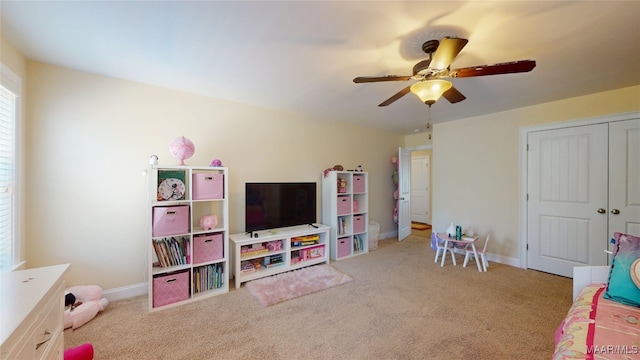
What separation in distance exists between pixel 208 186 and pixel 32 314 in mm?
1774

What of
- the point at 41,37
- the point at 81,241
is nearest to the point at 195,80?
the point at 41,37

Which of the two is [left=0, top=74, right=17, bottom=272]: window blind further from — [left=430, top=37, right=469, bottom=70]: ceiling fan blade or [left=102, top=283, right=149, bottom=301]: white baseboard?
[left=430, top=37, right=469, bottom=70]: ceiling fan blade

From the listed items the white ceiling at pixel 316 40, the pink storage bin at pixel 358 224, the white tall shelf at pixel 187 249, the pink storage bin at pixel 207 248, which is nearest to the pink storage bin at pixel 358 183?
the pink storage bin at pixel 358 224

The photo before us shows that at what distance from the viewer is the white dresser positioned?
75 cm

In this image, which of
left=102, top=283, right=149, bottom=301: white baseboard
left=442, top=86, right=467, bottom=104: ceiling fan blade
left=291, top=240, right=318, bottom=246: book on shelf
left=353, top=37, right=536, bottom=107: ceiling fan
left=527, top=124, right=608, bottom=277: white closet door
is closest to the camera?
left=353, top=37, right=536, bottom=107: ceiling fan

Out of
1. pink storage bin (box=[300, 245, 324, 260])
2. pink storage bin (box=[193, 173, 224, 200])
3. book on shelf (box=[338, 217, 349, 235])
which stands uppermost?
pink storage bin (box=[193, 173, 224, 200])

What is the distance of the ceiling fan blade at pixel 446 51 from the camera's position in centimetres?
130

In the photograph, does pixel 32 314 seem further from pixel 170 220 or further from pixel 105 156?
pixel 105 156

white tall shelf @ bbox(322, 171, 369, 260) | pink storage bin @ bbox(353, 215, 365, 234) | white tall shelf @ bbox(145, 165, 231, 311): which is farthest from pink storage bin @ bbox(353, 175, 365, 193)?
white tall shelf @ bbox(145, 165, 231, 311)

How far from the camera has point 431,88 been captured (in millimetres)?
1746

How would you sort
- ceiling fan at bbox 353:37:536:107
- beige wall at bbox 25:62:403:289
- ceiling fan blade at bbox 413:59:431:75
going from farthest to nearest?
1. beige wall at bbox 25:62:403:289
2. ceiling fan blade at bbox 413:59:431:75
3. ceiling fan at bbox 353:37:536:107

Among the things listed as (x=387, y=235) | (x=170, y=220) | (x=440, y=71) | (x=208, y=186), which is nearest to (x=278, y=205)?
(x=208, y=186)

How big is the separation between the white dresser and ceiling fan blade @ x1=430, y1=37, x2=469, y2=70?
211cm

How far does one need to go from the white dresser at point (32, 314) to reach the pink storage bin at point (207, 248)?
1.26 metres
